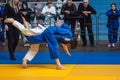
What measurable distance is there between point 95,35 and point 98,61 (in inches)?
205

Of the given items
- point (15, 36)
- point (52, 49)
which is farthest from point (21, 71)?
point (15, 36)

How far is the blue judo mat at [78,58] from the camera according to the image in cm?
1072

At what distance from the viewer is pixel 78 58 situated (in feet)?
37.3

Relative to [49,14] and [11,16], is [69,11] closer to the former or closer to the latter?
[49,14]

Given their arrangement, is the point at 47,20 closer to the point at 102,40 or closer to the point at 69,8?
the point at 69,8

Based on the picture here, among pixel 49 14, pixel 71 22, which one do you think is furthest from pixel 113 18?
pixel 49 14

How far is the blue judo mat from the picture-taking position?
10719 mm

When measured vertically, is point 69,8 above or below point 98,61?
above

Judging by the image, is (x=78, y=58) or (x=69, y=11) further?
(x=69, y=11)

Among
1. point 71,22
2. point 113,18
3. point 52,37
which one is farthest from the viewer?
point 71,22

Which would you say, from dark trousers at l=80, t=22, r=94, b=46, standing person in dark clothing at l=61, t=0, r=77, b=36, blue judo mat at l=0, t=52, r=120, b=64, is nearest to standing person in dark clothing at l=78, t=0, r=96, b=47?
dark trousers at l=80, t=22, r=94, b=46

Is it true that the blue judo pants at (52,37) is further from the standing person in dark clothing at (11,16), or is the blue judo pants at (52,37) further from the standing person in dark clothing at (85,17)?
the standing person in dark clothing at (85,17)

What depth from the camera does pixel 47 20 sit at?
49.3 ft

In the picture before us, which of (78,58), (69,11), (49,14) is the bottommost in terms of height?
(78,58)
